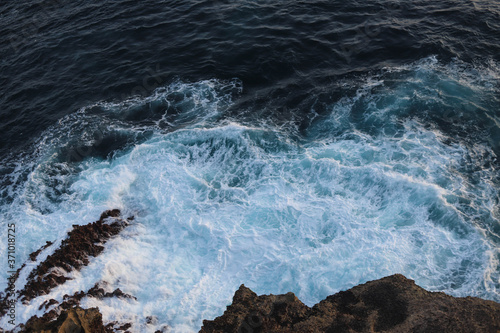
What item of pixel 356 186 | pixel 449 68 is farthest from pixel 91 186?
pixel 449 68

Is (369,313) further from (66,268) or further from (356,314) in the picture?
(66,268)

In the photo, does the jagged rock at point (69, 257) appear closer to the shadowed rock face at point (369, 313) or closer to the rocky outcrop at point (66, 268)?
the rocky outcrop at point (66, 268)

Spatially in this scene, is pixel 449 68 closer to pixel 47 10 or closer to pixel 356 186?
pixel 356 186

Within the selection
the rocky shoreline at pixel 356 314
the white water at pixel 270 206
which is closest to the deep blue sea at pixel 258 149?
the white water at pixel 270 206

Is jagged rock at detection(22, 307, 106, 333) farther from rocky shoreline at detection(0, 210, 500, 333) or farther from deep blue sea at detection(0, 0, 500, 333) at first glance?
deep blue sea at detection(0, 0, 500, 333)

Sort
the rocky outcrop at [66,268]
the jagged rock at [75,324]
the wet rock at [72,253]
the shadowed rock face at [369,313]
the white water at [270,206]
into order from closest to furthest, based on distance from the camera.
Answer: the shadowed rock face at [369,313], the jagged rock at [75,324], the rocky outcrop at [66,268], the white water at [270,206], the wet rock at [72,253]

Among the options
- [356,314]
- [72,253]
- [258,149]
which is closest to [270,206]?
[258,149]
